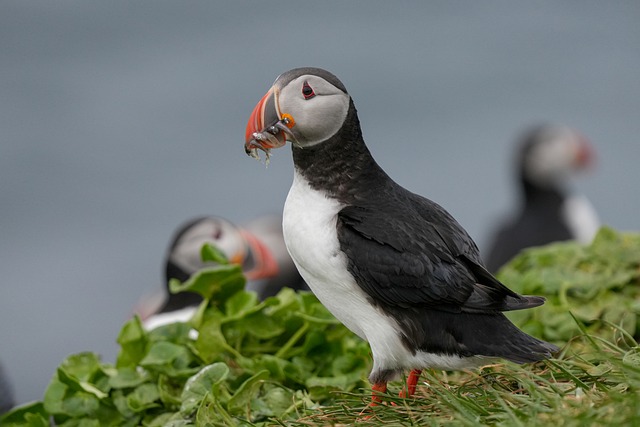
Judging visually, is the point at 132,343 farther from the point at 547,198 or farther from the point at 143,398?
the point at 547,198

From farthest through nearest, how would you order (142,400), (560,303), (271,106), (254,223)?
(254,223) → (560,303) → (142,400) → (271,106)

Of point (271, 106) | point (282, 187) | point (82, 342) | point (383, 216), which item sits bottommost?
point (82, 342)

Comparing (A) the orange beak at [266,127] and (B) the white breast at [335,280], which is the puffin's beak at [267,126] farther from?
(B) the white breast at [335,280]

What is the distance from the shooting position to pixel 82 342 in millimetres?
17953

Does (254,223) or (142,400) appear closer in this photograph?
(142,400)

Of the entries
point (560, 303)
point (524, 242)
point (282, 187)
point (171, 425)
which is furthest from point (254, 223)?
point (171, 425)

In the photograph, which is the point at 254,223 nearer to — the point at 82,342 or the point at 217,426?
the point at 82,342

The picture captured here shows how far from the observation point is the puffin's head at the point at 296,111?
13.1 feet

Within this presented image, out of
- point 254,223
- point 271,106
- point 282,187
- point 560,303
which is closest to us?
point 271,106

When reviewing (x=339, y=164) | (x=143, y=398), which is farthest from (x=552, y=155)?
(x=339, y=164)

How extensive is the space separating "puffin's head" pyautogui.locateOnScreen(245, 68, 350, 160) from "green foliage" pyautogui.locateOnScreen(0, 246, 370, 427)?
109cm

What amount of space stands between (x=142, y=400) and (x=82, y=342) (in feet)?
44.2

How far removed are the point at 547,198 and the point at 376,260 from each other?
1066cm

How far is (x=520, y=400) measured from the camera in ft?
11.9
